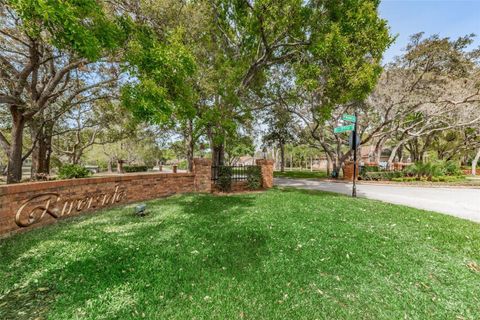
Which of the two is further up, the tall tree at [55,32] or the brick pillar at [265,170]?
the tall tree at [55,32]

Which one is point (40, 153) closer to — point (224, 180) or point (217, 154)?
point (217, 154)

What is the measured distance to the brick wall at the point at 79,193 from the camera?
4.50 metres

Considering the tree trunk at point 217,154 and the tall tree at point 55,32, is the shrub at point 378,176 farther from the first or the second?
the tall tree at point 55,32

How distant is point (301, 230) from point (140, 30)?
6530mm

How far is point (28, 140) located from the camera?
62.7 feet

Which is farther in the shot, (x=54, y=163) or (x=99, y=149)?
(x=99, y=149)

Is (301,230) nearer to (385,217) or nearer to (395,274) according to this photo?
(395,274)

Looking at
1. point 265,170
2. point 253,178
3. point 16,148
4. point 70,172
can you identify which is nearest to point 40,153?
point 16,148

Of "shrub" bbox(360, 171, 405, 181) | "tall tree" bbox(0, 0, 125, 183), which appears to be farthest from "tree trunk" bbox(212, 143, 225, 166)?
"shrub" bbox(360, 171, 405, 181)

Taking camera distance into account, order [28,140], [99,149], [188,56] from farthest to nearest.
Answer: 1. [99,149]
2. [28,140]
3. [188,56]

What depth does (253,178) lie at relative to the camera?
35.6 feet

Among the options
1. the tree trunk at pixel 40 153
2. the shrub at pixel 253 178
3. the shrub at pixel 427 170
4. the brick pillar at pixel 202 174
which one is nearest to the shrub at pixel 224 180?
the brick pillar at pixel 202 174

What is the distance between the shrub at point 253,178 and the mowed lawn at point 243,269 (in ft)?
17.0

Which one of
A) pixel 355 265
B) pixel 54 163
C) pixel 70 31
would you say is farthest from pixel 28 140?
pixel 355 265
